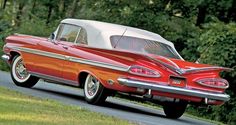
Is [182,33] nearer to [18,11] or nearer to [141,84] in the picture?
[141,84]

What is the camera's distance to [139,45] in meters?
13.3

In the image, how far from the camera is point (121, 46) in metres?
13.2

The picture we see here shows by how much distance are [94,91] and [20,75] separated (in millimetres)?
3020

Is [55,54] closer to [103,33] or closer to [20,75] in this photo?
[103,33]

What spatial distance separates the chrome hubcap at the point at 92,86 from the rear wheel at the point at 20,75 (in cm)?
256

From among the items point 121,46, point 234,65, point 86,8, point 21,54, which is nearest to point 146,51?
point 121,46

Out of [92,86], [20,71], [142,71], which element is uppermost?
[142,71]

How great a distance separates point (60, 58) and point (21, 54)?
1.60 m

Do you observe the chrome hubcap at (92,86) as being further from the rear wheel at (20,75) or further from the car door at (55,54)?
the rear wheel at (20,75)

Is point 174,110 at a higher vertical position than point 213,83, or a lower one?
lower

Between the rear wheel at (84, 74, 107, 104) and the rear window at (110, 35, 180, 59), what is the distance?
80cm

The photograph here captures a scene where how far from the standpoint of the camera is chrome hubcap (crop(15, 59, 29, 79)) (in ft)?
49.7

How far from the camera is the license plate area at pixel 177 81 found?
1207cm

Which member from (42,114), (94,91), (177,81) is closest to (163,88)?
(177,81)
